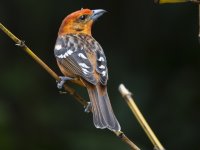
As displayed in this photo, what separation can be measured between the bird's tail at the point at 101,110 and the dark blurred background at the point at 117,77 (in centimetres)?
176

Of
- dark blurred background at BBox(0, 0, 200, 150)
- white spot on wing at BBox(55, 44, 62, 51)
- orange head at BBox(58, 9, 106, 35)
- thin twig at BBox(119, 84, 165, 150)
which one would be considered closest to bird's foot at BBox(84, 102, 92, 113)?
white spot on wing at BBox(55, 44, 62, 51)

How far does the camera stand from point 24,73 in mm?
7230

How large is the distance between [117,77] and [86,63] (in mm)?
2053

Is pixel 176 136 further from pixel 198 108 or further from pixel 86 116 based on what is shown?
pixel 86 116

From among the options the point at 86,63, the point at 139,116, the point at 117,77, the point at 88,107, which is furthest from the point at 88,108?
the point at 117,77

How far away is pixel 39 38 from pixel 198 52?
6.64 feet

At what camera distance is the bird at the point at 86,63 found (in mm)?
4461

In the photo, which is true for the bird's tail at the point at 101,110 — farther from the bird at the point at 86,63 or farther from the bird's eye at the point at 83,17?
the bird's eye at the point at 83,17

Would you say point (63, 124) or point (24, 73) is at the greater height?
point (24, 73)

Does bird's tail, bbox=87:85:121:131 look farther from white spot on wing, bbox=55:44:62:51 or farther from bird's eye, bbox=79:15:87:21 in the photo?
bird's eye, bbox=79:15:87:21

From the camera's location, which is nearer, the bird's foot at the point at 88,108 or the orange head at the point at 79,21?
the bird's foot at the point at 88,108

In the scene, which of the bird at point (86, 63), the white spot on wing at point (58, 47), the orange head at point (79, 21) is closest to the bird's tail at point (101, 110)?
the bird at point (86, 63)

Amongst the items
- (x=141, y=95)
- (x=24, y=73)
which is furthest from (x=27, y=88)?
(x=141, y=95)

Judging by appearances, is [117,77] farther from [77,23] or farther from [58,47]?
[58,47]
